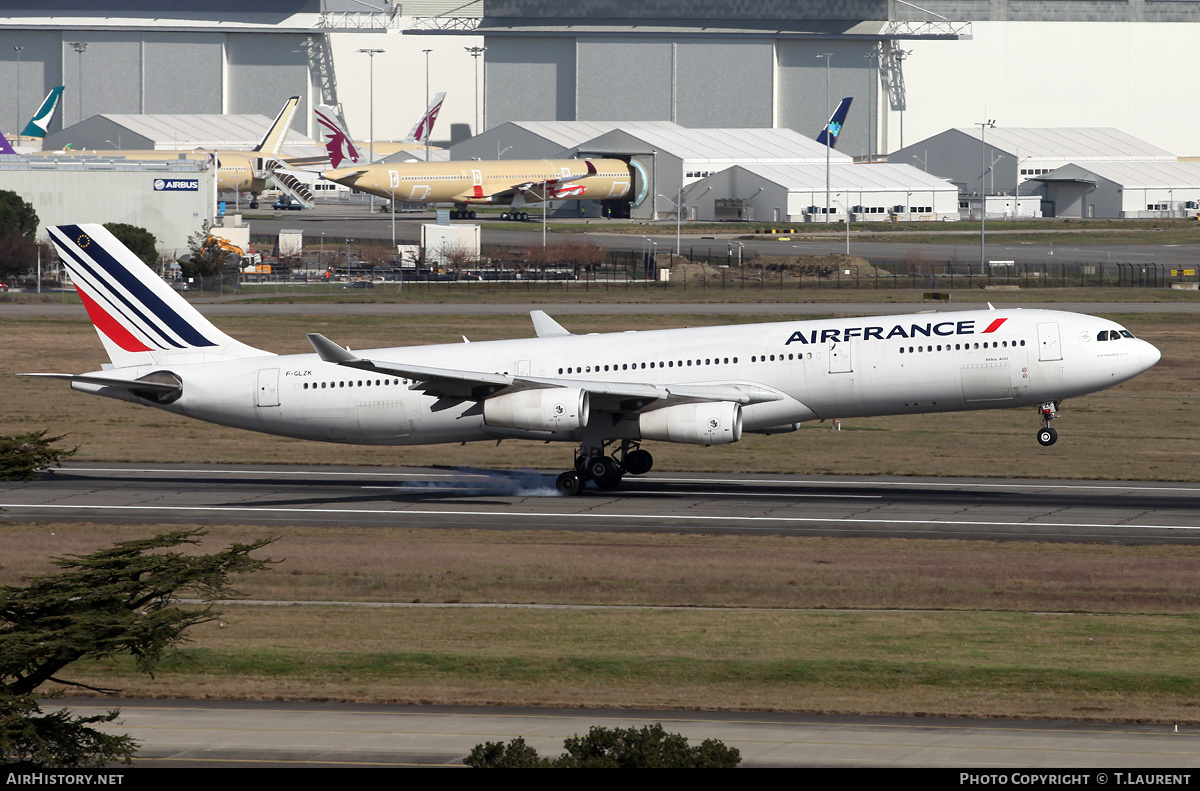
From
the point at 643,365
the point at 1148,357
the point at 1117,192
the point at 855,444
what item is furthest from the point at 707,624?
the point at 1117,192

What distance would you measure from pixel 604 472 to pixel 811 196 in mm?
133962

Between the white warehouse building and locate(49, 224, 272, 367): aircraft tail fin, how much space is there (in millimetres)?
134734

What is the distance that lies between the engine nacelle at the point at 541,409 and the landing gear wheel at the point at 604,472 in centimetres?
361

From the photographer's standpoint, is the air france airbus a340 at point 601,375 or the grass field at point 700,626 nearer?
the grass field at point 700,626

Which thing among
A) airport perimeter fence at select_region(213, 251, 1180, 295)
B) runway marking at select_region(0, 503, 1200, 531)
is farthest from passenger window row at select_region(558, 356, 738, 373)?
airport perimeter fence at select_region(213, 251, 1180, 295)

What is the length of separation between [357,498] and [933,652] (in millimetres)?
24705

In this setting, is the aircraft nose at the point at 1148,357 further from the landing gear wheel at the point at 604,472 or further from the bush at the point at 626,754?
the bush at the point at 626,754

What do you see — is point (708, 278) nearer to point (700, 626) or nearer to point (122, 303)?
point (122, 303)

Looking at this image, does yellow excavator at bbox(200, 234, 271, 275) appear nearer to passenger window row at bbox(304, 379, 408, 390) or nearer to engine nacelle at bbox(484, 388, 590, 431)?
passenger window row at bbox(304, 379, 408, 390)

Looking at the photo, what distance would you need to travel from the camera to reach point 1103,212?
19175cm

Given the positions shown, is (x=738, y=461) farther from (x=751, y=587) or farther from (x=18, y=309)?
(x=18, y=309)

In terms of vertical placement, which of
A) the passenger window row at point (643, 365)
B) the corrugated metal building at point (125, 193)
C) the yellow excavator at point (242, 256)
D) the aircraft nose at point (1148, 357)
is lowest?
the passenger window row at point (643, 365)

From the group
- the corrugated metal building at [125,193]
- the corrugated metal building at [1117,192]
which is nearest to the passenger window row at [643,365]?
the corrugated metal building at [125,193]

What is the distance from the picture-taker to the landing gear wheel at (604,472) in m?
49.7
